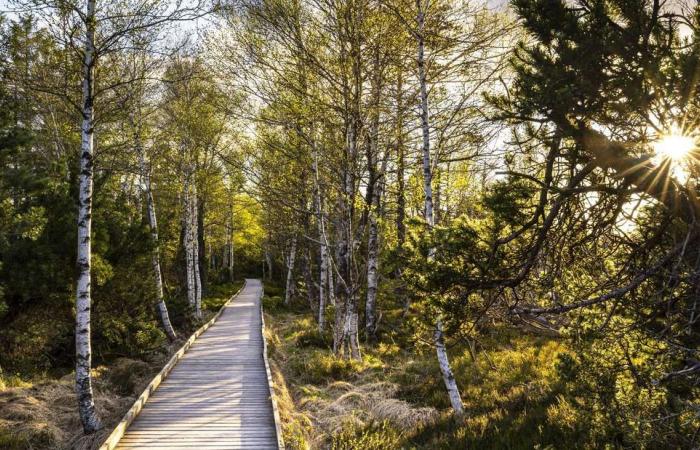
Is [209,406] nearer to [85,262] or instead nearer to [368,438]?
[368,438]

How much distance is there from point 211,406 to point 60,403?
120 inches

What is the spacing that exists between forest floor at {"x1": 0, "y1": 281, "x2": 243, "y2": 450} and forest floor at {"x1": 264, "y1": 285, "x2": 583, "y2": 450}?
3.23m

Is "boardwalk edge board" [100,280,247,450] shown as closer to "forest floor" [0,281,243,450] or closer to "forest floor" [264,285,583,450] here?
"forest floor" [0,281,243,450]

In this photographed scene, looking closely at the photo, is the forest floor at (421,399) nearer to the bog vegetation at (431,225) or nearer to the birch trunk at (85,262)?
the bog vegetation at (431,225)

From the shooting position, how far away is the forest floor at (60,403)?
705 cm

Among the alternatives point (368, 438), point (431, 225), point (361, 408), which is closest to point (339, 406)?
point (361, 408)

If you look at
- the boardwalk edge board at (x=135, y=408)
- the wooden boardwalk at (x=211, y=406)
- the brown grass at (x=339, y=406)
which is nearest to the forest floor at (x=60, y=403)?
the boardwalk edge board at (x=135, y=408)

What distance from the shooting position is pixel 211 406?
869 centimetres

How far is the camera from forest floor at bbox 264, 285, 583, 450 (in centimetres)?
683

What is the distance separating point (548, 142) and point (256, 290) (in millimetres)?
32521

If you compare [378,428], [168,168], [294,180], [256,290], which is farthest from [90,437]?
[256,290]

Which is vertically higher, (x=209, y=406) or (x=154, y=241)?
(x=154, y=241)

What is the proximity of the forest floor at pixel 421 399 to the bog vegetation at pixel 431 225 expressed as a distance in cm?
7

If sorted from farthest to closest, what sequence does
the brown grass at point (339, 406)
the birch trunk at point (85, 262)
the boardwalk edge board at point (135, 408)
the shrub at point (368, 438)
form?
the brown grass at point (339, 406) → the birch trunk at point (85, 262) → the shrub at point (368, 438) → the boardwalk edge board at point (135, 408)
